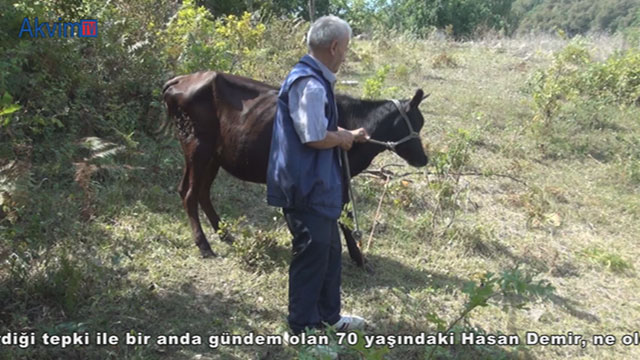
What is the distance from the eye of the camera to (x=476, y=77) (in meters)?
11.2

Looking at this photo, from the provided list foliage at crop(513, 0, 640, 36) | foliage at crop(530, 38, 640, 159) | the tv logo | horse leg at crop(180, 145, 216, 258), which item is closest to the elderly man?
horse leg at crop(180, 145, 216, 258)

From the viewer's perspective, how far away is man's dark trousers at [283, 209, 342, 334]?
2.95 metres

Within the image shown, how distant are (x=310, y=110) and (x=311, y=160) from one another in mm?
308

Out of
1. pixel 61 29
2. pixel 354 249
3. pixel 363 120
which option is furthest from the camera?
pixel 61 29

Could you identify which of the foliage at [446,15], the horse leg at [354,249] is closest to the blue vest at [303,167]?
the horse leg at [354,249]

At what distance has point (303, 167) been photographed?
2826 millimetres

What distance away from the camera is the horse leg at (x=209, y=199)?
173 inches

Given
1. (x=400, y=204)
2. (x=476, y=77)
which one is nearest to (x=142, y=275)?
(x=400, y=204)

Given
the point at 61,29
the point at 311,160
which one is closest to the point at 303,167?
the point at 311,160

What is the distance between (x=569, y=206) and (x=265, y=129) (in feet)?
13.6

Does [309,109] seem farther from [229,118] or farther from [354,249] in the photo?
[354,249]

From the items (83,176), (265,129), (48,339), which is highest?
(265,129)

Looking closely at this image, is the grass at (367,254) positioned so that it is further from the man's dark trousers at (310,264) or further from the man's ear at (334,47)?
the man's ear at (334,47)

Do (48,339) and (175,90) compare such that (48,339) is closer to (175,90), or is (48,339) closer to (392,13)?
(175,90)
